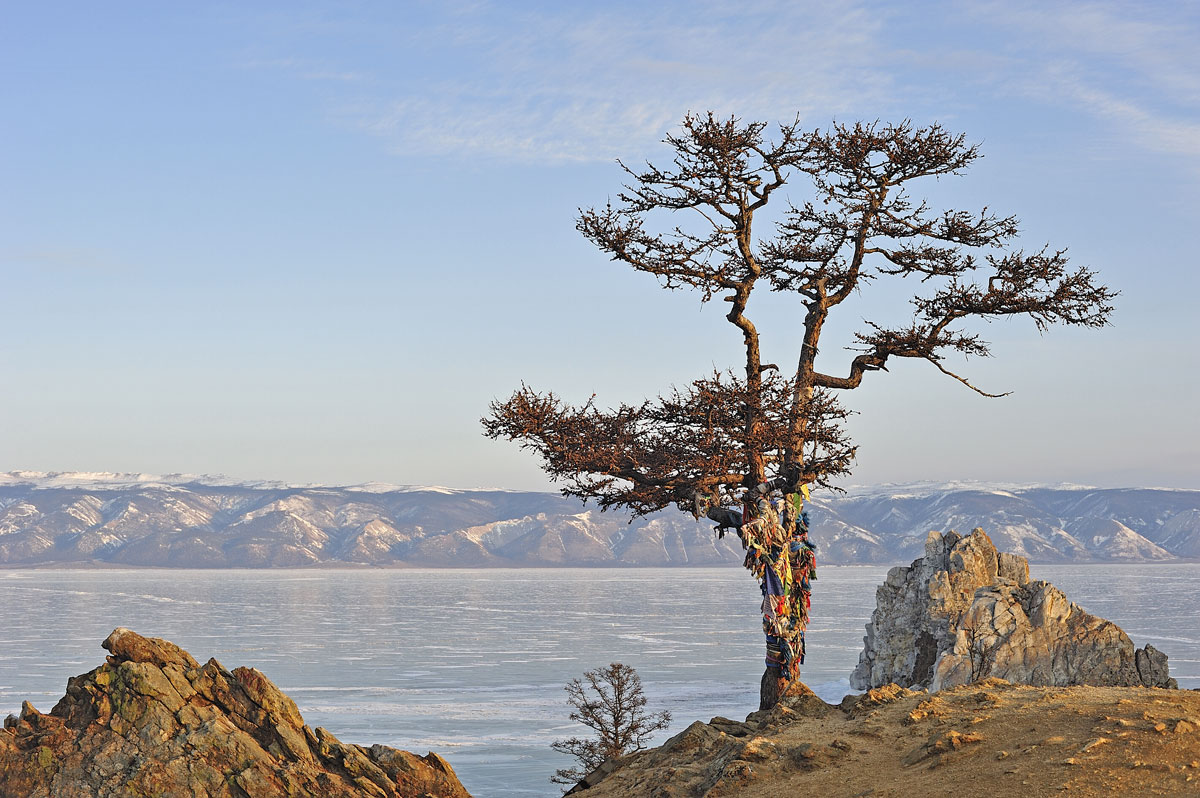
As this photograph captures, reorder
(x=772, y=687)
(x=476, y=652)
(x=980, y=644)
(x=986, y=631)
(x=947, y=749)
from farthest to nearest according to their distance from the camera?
1. (x=476, y=652)
2. (x=986, y=631)
3. (x=980, y=644)
4. (x=772, y=687)
5. (x=947, y=749)

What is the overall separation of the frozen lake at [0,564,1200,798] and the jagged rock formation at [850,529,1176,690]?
14.9 m

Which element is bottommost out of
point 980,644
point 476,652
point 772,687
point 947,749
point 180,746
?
point 476,652

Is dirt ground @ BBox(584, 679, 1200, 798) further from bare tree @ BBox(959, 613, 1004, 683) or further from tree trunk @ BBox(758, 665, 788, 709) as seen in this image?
bare tree @ BBox(959, 613, 1004, 683)

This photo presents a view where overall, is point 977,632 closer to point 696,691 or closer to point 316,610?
point 696,691

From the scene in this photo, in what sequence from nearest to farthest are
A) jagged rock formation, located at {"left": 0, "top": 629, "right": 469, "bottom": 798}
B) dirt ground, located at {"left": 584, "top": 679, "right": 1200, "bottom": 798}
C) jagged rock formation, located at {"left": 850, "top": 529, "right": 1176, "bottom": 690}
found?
dirt ground, located at {"left": 584, "top": 679, "right": 1200, "bottom": 798} < jagged rock formation, located at {"left": 0, "top": 629, "right": 469, "bottom": 798} < jagged rock formation, located at {"left": 850, "top": 529, "right": 1176, "bottom": 690}

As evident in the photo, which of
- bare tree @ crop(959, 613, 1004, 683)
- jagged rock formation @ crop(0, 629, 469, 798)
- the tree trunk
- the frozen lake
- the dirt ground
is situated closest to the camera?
the dirt ground

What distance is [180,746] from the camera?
17.9 m

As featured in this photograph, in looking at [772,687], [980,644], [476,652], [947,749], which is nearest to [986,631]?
[980,644]

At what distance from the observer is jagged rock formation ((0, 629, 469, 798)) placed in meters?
17.6

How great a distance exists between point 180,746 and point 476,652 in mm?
83225

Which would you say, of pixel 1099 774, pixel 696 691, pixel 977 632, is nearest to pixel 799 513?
pixel 1099 774

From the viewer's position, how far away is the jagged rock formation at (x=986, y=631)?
90.3 feet

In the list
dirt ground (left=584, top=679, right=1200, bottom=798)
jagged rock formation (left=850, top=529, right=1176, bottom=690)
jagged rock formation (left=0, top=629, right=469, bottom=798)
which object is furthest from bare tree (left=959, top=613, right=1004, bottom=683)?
jagged rock formation (left=0, top=629, right=469, bottom=798)

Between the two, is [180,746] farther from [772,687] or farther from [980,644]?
[980,644]
